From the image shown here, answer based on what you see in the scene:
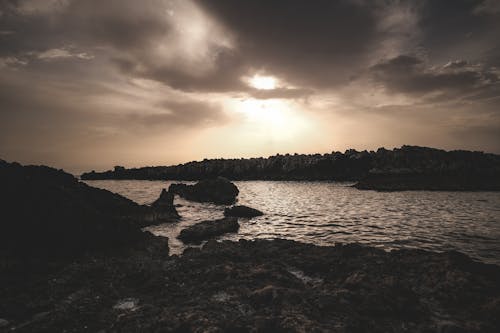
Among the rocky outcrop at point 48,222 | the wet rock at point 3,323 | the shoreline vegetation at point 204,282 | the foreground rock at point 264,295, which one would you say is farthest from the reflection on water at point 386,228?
the wet rock at point 3,323

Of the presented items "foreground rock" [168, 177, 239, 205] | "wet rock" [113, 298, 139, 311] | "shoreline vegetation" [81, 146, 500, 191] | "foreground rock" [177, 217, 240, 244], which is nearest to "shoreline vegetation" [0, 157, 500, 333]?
"wet rock" [113, 298, 139, 311]

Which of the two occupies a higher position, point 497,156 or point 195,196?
point 497,156

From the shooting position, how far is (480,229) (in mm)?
20812

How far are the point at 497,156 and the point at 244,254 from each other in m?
101

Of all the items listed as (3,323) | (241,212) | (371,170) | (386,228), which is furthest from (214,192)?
(371,170)

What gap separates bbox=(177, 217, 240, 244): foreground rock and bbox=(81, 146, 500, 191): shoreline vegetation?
48.3 metres

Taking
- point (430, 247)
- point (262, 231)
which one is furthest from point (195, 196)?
point (430, 247)

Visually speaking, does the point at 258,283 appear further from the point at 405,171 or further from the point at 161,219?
the point at 405,171

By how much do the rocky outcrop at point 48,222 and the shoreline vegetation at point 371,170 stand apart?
57.6 meters

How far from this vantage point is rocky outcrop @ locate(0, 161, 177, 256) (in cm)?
1275

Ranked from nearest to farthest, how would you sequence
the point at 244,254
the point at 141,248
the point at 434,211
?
the point at 244,254 < the point at 141,248 < the point at 434,211

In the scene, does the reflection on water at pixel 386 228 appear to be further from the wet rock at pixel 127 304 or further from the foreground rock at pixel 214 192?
the foreground rock at pixel 214 192

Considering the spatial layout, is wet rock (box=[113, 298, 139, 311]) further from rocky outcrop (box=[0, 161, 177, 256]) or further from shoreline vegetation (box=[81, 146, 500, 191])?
shoreline vegetation (box=[81, 146, 500, 191])

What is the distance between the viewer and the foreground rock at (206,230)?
771 inches
